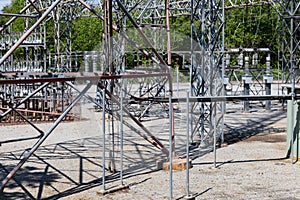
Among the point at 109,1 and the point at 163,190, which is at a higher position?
the point at 109,1

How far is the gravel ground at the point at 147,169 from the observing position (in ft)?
30.0

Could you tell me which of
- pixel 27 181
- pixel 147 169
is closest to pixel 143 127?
pixel 147 169

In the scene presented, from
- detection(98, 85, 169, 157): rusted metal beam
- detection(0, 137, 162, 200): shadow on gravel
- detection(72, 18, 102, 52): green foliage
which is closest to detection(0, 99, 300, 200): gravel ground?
detection(0, 137, 162, 200): shadow on gravel

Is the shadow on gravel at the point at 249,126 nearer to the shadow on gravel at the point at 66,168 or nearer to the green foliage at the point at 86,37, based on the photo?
the shadow on gravel at the point at 66,168

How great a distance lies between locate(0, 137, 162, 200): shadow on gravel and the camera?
9383mm

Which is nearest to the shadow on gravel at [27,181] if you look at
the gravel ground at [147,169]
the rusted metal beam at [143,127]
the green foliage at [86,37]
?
the gravel ground at [147,169]

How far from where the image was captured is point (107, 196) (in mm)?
8867

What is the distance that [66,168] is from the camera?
36.2ft

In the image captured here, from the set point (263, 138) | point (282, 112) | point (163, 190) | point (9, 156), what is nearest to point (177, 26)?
point (282, 112)

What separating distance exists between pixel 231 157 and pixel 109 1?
184 inches

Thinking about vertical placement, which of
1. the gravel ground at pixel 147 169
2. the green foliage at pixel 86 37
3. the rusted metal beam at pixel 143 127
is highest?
the green foliage at pixel 86 37

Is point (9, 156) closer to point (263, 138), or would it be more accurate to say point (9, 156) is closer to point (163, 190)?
point (163, 190)

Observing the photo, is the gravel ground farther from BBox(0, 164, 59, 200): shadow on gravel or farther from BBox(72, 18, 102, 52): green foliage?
BBox(72, 18, 102, 52): green foliage

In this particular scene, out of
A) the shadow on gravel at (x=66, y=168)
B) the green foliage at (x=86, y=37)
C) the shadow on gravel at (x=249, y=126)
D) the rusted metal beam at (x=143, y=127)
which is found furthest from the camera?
the green foliage at (x=86, y=37)
